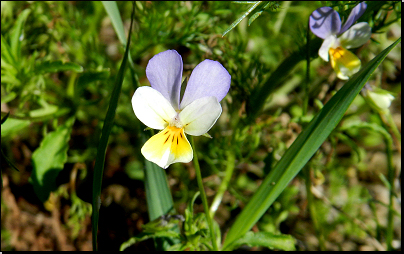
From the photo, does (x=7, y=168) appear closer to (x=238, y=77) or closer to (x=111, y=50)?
(x=111, y=50)

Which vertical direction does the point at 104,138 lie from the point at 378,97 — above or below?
above

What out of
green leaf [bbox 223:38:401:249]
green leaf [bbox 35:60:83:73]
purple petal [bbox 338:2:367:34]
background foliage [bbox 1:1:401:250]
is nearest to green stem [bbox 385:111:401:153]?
background foliage [bbox 1:1:401:250]

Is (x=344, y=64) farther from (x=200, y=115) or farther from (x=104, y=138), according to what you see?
(x=104, y=138)

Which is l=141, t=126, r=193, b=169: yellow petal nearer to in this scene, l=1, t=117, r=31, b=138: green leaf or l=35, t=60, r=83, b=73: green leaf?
l=35, t=60, r=83, b=73: green leaf

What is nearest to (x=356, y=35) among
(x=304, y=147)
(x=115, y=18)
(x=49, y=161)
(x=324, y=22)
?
(x=324, y=22)

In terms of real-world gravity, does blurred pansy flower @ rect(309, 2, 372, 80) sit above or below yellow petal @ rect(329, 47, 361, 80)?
above

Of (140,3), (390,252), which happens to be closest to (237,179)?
(390,252)
